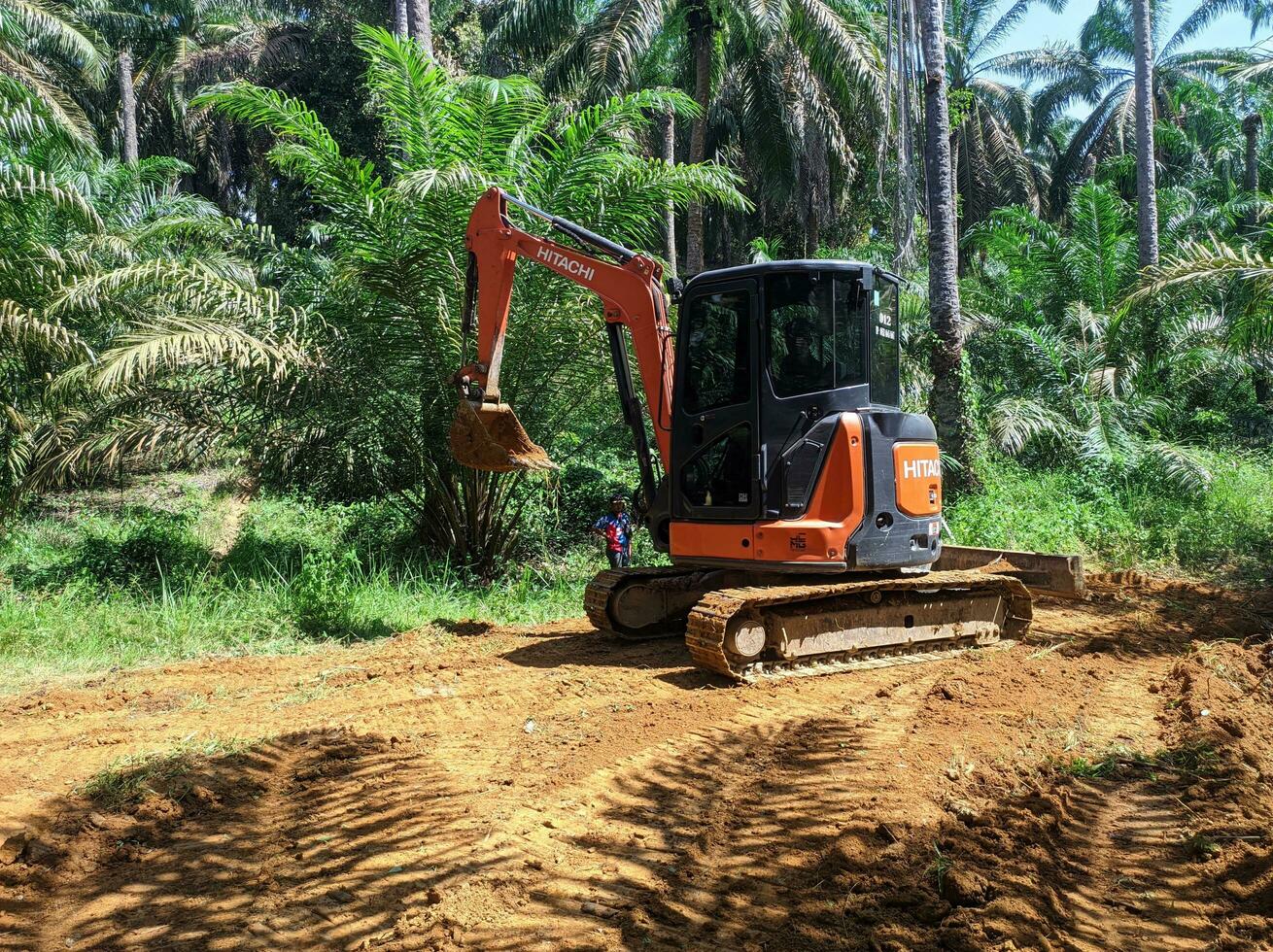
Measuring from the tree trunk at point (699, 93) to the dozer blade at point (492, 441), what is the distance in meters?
11.6

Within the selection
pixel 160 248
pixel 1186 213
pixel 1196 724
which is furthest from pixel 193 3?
pixel 1196 724

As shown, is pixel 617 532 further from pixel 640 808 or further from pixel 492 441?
pixel 640 808

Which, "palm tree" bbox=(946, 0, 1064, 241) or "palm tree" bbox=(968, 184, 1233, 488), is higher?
"palm tree" bbox=(946, 0, 1064, 241)

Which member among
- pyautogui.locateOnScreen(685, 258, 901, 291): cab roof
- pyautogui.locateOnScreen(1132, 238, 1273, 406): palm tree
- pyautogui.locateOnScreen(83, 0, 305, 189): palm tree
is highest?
pyautogui.locateOnScreen(83, 0, 305, 189): palm tree

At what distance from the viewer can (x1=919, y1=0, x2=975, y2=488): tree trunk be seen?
12.4 metres

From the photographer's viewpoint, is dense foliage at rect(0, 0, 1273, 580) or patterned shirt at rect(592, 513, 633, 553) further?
patterned shirt at rect(592, 513, 633, 553)

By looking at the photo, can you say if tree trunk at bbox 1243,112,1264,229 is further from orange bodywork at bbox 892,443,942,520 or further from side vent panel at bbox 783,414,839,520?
side vent panel at bbox 783,414,839,520

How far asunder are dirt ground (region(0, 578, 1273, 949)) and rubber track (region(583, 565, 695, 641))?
0.68 meters

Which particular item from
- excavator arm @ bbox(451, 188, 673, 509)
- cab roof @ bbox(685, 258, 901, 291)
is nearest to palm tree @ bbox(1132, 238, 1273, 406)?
cab roof @ bbox(685, 258, 901, 291)

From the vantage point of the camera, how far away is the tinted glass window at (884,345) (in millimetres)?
7023

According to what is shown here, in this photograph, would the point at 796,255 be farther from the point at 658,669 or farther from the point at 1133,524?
the point at 658,669

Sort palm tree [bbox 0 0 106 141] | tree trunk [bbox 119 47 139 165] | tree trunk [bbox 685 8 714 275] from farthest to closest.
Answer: tree trunk [bbox 119 47 139 165], palm tree [bbox 0 0 106 141], tree trunk [bbox 685 8 714 275]

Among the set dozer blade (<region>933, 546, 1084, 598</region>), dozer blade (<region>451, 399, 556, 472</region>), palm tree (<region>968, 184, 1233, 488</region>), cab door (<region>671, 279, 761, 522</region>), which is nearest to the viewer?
cab door (<region>671, 279, 761, 522</region>)

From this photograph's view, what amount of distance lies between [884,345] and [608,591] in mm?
2719
